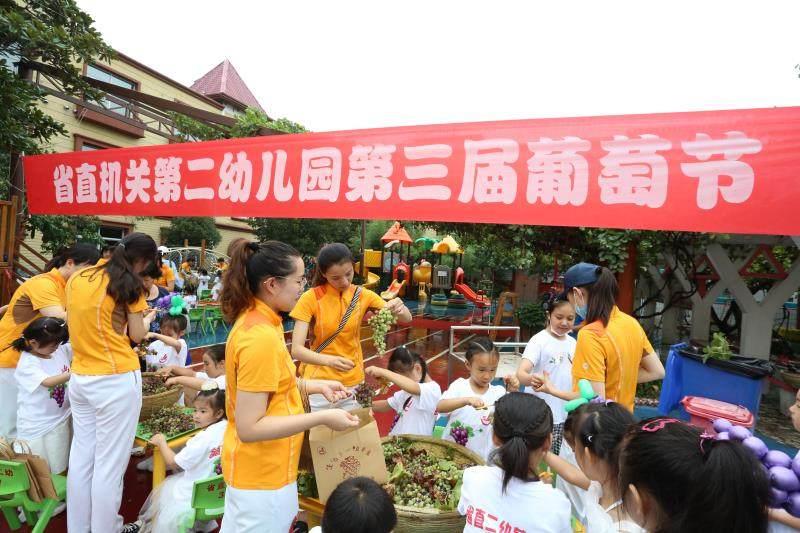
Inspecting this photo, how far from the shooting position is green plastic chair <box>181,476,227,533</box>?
88.8 inches

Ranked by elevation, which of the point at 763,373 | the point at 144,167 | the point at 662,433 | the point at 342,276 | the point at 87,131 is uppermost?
the point at 87,131

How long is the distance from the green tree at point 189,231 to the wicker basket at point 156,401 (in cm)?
1371

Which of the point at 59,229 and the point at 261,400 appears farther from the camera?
the point at 59,229

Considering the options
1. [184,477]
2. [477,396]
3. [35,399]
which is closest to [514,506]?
[477,396]

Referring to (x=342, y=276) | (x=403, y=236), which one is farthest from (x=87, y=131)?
(x=342, y=276)

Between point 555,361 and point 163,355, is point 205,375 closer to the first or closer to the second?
point 163,355

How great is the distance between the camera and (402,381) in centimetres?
258

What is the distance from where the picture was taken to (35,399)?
293 centimetres

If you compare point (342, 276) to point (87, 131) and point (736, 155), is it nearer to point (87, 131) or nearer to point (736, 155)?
point (736, 155)

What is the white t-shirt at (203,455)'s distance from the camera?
98.0 inches

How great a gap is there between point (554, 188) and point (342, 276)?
1.84m

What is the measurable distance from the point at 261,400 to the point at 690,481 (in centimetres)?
130

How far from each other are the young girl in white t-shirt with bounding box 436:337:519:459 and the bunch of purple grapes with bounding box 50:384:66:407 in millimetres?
2622

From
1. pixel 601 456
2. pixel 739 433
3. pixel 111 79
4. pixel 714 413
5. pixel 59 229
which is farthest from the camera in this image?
pixel 111 79
